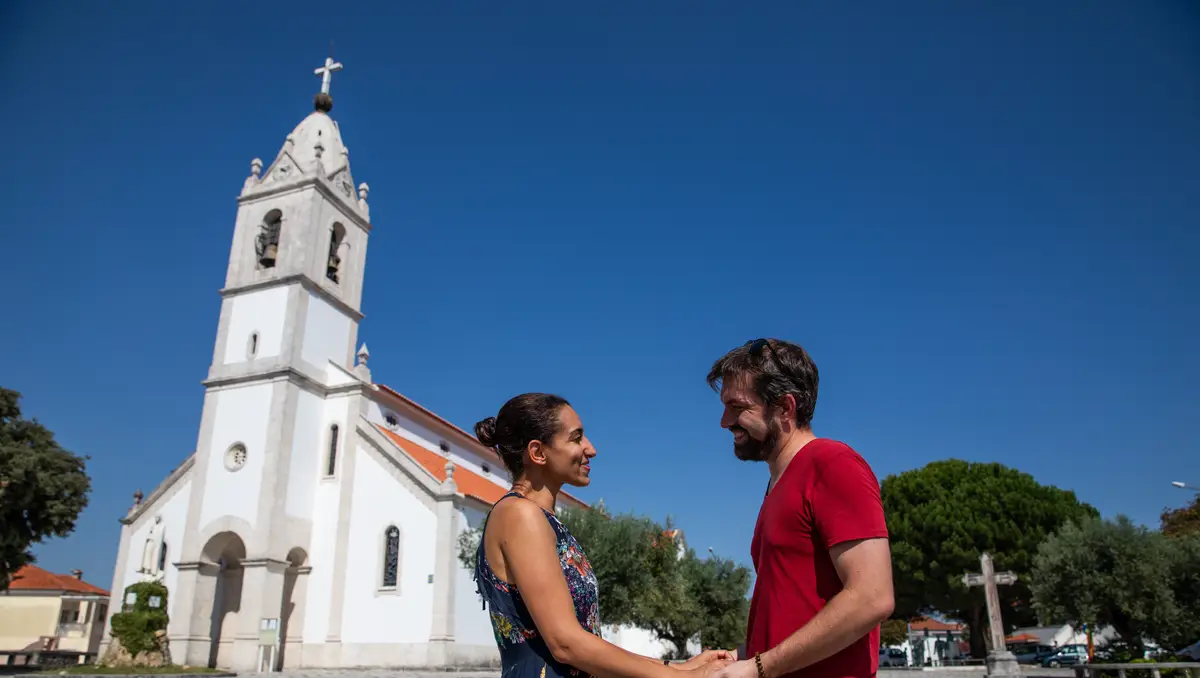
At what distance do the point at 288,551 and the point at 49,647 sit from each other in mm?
29705

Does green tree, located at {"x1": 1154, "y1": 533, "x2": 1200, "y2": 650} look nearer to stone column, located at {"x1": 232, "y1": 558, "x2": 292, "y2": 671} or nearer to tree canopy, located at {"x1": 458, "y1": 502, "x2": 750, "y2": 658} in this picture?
tree canopy, located at {"x1": 458, "y1": 502, "x2": 750, "y2": 658}

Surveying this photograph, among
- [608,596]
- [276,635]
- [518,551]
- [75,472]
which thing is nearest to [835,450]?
[518,551]

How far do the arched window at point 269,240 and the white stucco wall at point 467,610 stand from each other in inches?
505

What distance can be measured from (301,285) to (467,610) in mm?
13276

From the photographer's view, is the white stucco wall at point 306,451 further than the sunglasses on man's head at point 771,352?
Yes

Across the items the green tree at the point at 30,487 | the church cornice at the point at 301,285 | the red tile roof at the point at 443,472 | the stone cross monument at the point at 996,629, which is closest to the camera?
the stone cross monument at the point at 996,629

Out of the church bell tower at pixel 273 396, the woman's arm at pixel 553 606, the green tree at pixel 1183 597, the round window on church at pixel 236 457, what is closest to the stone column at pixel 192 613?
the church bell tower at pixel 273 396

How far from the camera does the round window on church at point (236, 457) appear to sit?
26969mm

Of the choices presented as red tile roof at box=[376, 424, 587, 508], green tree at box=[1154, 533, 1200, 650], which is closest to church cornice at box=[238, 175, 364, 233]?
red tile roof at box=[376, 424, 587, 508]

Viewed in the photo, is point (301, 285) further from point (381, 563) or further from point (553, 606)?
point (553, 606)

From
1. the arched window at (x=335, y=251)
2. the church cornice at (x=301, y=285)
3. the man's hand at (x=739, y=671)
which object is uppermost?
the arched window at (x=335, y=251)

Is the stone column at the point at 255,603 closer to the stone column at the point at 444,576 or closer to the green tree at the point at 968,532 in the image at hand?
the stone column at the point at 444,576

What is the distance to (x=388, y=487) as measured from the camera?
88.5 ft

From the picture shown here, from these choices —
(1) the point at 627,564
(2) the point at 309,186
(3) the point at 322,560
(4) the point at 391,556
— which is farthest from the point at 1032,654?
(2) the point at 309,186
